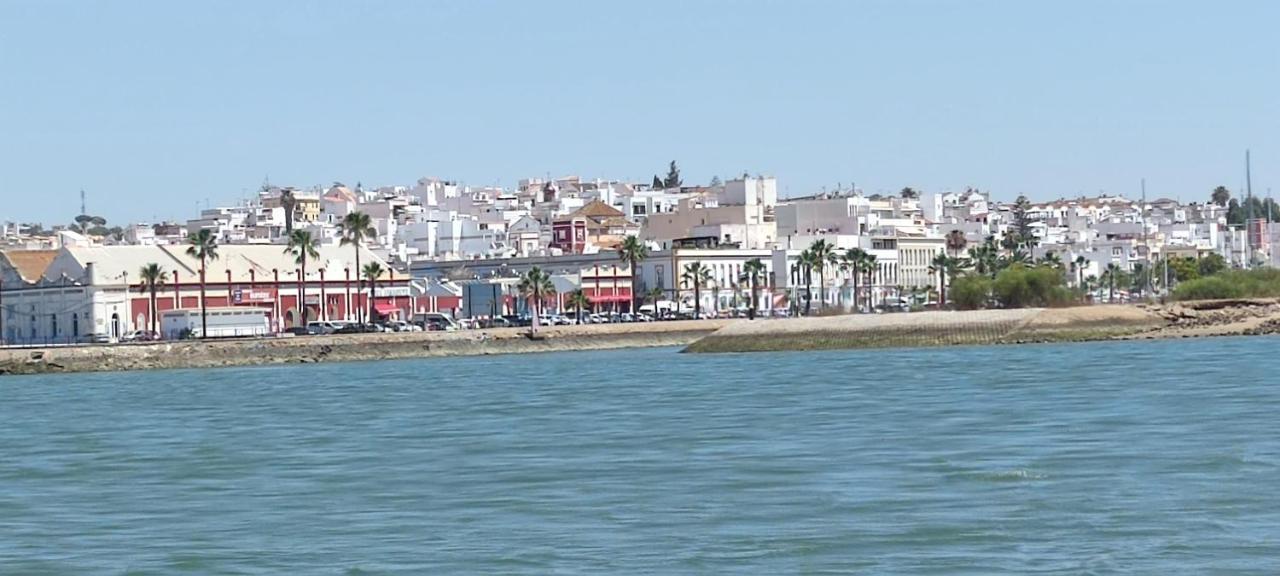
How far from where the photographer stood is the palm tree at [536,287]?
113000 mm

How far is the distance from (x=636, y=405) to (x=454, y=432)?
7.92 meters

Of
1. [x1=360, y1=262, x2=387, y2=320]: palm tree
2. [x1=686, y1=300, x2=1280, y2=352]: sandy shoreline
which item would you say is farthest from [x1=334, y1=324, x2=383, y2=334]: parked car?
[x1=686, y1=300, x2=1280, y2=352]: sandy shoreline

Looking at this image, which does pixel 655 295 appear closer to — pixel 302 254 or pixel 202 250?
pixel 302 254

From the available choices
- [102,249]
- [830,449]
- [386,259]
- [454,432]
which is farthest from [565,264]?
[830,449]

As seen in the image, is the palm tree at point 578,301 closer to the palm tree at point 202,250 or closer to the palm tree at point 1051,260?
the palm tree at point 202,250

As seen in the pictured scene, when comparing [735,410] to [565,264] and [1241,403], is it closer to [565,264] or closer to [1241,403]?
[1241,403]

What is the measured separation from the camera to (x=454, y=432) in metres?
39.7

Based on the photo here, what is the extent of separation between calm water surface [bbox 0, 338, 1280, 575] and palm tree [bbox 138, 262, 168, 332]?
1897 inches

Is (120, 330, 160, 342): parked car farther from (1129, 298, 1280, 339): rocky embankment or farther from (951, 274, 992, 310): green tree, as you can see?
(1129, 298, 1280, 339): rocky embankment

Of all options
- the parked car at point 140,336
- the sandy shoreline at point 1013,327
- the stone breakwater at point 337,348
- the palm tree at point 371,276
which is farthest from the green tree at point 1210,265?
the parked car at point 140,336

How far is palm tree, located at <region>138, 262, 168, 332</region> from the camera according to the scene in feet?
335

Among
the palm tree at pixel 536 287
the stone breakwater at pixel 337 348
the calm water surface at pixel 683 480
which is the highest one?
the palm tree at pixel 536 287

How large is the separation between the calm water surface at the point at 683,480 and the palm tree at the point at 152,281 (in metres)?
48.2

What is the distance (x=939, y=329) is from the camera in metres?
83.7
